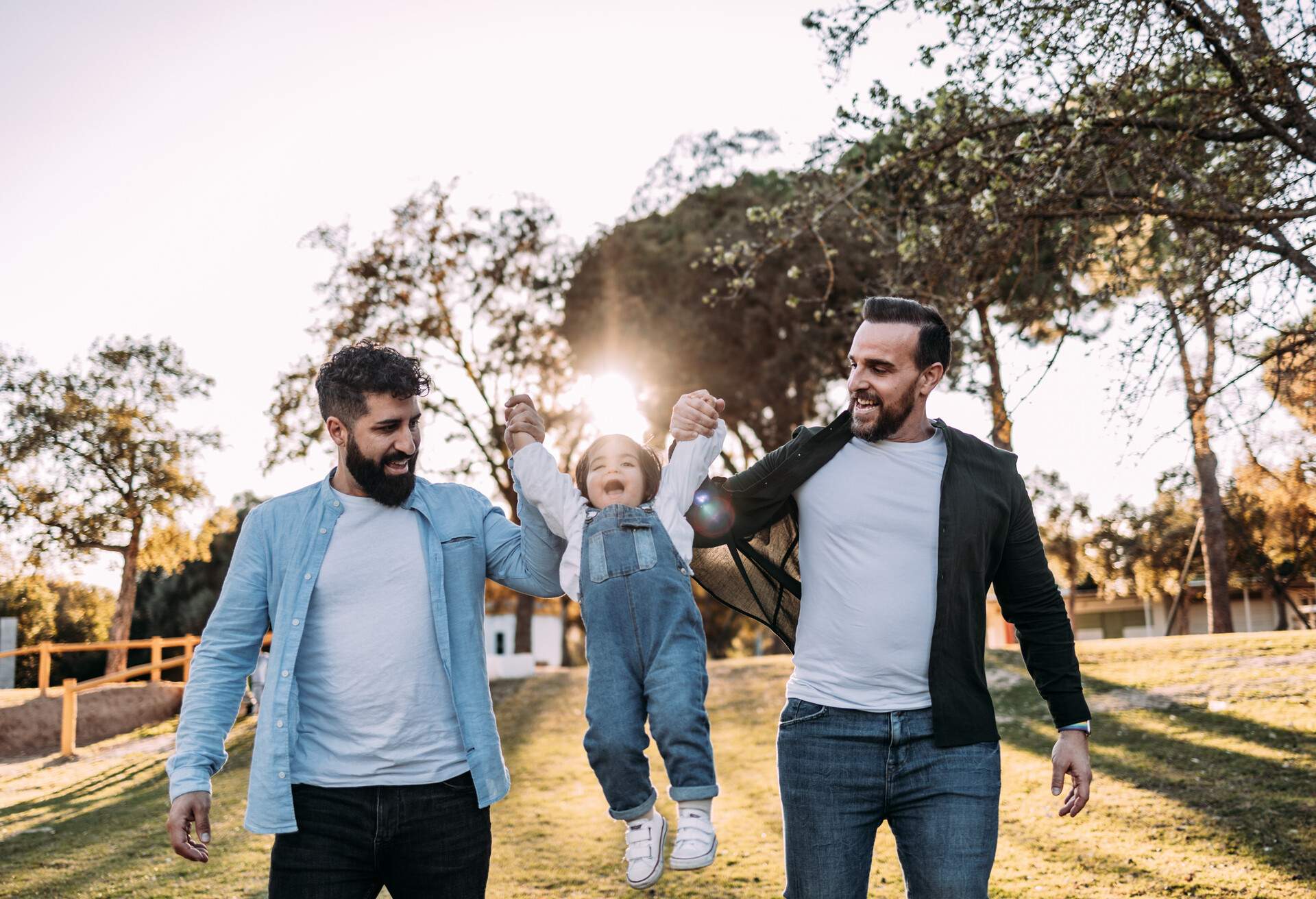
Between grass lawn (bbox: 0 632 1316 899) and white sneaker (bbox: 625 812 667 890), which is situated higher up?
white sneaker (bbox: 625 812 667 890)

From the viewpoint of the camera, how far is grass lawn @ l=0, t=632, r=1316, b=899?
730 centimetres

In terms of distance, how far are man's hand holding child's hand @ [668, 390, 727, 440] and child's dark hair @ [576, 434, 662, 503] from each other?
0.37ft

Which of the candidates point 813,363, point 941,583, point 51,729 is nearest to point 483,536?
point 941,583

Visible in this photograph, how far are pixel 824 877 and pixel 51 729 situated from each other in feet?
66.0

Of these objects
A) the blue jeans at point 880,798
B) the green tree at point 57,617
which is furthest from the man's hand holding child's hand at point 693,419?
the green tree at point 57,617

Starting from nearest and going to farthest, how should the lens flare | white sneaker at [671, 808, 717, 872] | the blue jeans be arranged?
white sneaker at [671, 808, 717, 872] < the blue jeans < the lens flare

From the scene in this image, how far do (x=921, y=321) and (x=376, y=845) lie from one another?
88.7 inches

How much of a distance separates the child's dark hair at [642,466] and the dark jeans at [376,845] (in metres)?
1.02

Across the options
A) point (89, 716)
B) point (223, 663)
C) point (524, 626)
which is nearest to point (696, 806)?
point (223, 663)

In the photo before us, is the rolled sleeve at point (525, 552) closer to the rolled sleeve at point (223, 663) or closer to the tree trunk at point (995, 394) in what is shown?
the rolled sleeve at point (223, 663)

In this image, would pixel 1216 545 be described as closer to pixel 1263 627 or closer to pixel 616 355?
pixel 616 355

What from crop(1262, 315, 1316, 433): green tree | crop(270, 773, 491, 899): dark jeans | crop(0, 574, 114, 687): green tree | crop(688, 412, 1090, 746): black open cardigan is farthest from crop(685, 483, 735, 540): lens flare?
crop(0, 574, 114, 687): green tree

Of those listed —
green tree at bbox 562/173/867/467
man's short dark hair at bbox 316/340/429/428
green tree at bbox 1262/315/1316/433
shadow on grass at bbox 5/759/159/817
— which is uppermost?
green tree at bbox 562/173/867/467

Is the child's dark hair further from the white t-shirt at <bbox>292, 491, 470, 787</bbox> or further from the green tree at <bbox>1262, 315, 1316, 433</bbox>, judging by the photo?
the green tree at <bbox>1262, 315, 1316, 433</bbox>
